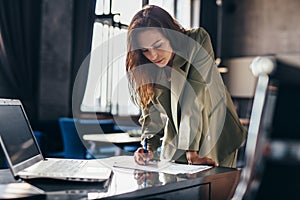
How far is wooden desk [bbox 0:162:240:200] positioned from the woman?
0.71 feet

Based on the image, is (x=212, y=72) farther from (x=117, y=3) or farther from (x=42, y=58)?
(x=117, y=3)

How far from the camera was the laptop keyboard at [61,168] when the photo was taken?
1040 millimetres

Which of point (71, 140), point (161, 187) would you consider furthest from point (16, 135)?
point (71, 140)

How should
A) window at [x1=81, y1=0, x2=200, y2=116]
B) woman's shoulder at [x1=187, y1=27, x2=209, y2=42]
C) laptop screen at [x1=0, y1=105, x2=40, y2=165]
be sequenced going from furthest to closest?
window at [x1=81, y1=0, x2=200, y2=116] → woman's shoulder at [x1=187, y1=27, x2=209, y2=42] → laptop screen at [x1=0, y1=105, x2=40, y2=165]

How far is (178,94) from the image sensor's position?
61.1 inches

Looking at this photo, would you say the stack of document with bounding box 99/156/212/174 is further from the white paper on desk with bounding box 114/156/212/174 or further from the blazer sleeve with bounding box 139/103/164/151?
the blazer sleeve with bounding box 139/103/164/151

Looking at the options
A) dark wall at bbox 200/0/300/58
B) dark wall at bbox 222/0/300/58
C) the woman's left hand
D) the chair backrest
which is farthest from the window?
the woman's left hand

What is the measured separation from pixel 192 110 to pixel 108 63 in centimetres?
454

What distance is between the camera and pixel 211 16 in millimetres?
9008

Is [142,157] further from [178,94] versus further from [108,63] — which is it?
[108,63]

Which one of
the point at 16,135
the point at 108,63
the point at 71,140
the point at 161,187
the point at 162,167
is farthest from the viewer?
the point at 108,63

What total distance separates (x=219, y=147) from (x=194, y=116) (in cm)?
26

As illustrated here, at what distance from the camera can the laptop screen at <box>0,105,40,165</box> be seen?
1.03m

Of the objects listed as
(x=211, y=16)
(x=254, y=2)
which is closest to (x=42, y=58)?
(x=211, y=16)
